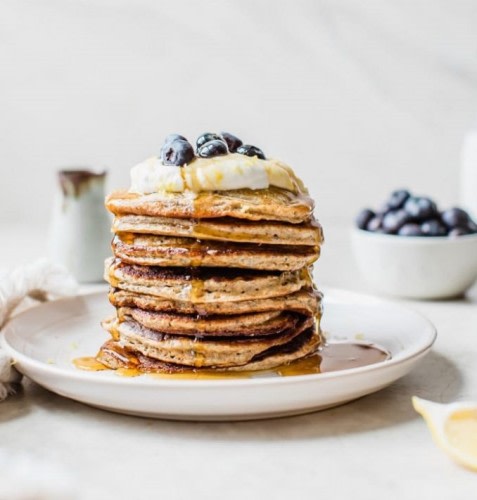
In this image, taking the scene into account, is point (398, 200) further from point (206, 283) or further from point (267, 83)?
point (267, 83)

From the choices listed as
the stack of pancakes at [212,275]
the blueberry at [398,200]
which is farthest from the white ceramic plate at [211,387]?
the blueberry at [398,200]

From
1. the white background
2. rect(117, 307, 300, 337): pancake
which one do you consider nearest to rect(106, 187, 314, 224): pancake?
rect(117, 307, 300, 337): pancake

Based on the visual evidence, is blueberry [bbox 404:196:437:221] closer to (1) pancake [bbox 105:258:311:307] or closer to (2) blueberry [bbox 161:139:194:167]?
(1) pancake [bbox 105:258:311:307]

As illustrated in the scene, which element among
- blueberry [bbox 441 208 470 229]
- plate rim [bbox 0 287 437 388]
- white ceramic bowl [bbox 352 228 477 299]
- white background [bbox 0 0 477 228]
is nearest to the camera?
plate rim [bbox 0 287 437 388]

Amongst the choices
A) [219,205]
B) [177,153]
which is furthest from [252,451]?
[177,153]

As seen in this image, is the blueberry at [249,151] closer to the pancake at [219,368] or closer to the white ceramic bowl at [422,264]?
the pancake at [219,368]

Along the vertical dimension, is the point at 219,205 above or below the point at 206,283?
above
